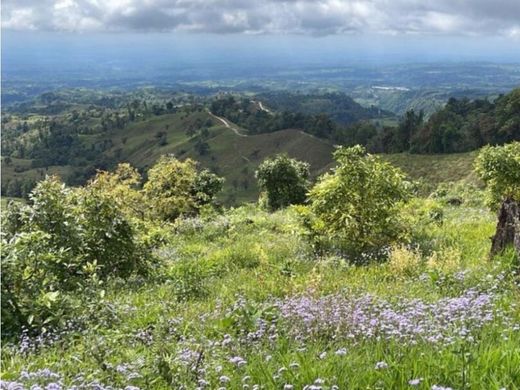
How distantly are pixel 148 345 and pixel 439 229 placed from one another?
9.22 meters

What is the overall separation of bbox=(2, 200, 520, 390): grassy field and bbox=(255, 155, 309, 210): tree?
37.3 metres

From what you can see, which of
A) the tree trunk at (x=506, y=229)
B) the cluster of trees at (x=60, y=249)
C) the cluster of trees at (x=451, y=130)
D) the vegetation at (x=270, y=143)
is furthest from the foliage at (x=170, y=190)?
the cluster of trees at (x=451, y=130)

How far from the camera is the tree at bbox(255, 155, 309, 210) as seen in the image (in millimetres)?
47000

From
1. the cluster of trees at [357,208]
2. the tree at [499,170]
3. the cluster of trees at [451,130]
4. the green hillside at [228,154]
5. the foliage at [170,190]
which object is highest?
the cluster of trees at [357,208]

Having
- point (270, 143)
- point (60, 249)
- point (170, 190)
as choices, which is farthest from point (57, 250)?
point (270, 143)

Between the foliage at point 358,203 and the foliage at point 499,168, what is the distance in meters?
12.2

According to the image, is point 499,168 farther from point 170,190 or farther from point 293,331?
point 293,331

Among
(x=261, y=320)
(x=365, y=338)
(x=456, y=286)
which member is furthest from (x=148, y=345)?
(x=456, y=286)

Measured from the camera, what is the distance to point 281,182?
156ft

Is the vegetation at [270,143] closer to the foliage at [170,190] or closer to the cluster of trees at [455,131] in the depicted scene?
the cluster of trees at [455,131]

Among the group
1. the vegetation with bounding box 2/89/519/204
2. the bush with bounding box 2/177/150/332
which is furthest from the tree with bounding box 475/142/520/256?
the vegetation with bounding box 2/89/519/204

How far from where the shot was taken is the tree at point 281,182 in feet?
154

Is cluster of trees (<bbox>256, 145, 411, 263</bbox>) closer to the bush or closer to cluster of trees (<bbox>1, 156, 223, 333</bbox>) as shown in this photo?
cluster of trees (<bbox>1, 156, 223, 333</bbox>)

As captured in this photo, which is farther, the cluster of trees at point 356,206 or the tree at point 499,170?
the tree at point 499,170
